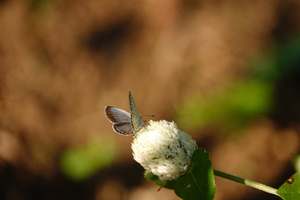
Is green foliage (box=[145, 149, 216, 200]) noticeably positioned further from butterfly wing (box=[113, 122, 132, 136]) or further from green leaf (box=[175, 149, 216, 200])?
butterfly wing (box=[113, 122, 132, 136])

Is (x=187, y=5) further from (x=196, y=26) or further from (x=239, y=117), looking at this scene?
(x=239, y=117)

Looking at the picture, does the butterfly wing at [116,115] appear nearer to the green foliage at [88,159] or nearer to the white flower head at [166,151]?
the white flower head at [166,151]

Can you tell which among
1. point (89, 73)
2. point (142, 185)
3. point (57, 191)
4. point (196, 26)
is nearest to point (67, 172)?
point (57, 191)

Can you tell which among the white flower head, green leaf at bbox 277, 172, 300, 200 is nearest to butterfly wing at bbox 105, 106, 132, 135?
the white flower head

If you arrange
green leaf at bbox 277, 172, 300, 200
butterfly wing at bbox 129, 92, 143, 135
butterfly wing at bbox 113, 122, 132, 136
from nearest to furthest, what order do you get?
green leaf at bbox 277, 172, 300, 200
butterfly wing at bbox 129, 92, 143, 135
butterfly wing at bbox 113, 122, 132, 136

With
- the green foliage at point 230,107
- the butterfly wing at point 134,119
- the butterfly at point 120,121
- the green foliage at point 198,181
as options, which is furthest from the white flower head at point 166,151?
the green foliage at point 230,107

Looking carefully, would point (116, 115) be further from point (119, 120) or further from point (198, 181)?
point (198, 181)
